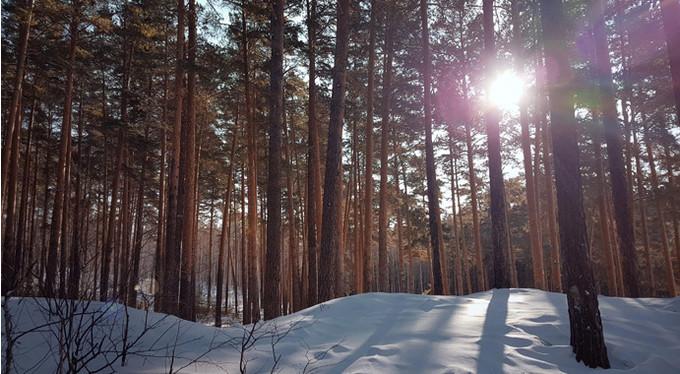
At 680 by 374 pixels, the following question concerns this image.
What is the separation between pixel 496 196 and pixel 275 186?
197 inches

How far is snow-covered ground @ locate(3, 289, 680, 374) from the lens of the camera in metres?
3.33

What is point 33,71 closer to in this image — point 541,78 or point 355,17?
point 355,17

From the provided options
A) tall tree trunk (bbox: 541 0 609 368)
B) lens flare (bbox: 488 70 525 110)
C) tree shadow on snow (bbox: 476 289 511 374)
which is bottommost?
tree shadow on snow (bbox: 476 289 511 374)

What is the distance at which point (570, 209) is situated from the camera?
419cm

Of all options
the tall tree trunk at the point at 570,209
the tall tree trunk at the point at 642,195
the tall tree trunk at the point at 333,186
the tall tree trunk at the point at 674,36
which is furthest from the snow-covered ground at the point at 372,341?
the tall tree trunk at the point at 642,195

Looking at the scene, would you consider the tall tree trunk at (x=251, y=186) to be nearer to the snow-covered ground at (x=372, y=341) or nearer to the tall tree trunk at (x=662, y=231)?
the snow-covered ground at (x=372, y=341)

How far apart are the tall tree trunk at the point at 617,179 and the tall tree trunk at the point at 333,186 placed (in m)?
6.03

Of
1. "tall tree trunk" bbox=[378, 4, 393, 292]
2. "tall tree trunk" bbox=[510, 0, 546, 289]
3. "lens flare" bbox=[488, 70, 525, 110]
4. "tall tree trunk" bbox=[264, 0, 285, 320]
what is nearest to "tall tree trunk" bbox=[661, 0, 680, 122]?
"tall tree trunk" bbox=[510, 0, 546, 289]

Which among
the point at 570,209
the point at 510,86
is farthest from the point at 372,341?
the point at 510,86

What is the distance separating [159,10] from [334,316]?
35.6 feet

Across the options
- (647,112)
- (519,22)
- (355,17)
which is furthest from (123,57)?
(647,112)

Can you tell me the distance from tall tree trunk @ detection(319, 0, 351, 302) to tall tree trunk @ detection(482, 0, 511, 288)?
3.47 metres

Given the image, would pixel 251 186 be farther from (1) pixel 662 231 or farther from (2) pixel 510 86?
(1) pixel 662 231

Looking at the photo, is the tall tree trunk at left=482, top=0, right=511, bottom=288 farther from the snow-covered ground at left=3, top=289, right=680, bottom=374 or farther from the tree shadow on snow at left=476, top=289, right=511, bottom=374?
the snow-covered ground at left=3, top=289, right=680, bottom=374
